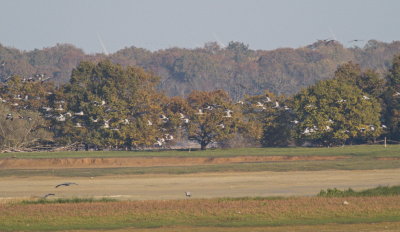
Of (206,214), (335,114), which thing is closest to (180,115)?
(335,114)

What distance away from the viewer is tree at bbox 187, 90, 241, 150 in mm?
106000

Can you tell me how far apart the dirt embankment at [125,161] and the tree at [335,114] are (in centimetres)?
1579

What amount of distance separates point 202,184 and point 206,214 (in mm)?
19720

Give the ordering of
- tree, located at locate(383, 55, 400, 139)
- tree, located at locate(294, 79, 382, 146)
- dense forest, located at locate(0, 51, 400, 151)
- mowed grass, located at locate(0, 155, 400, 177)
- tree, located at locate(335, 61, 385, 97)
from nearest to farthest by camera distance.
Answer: mowed grass, located at locate(0, 155, 400, 177)
tree, located at locate(294, 79, 382, 146)
dense forest, located at locate(0, 51, 400, 151)
tree, located at locate(383, 55, 400, 139)
tree, located at locate(335, 61, 385, 97)

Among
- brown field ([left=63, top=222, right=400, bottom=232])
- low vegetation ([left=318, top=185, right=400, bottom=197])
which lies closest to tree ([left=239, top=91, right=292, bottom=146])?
low vegetation ([left=318, top=185, right=400, bottom=197])

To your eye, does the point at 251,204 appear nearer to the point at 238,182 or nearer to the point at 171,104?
the point at 238,182

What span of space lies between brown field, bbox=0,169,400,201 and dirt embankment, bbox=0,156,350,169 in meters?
15.7

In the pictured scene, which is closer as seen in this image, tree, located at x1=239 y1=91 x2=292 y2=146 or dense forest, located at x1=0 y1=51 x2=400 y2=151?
dense forest, located at x1=0 y1=51 x2=400 y2=151

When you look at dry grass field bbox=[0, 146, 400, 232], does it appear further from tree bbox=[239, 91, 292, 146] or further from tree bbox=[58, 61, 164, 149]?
tree bbox=[239, 91, 292, 146]

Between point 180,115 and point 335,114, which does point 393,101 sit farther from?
point 180,115

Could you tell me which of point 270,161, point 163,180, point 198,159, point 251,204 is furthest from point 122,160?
point 251,204

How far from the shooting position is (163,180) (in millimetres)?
62875

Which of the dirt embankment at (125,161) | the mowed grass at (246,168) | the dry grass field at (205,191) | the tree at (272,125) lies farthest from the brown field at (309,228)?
the tree at (272,125)

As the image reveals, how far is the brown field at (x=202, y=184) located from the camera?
5184 cm
